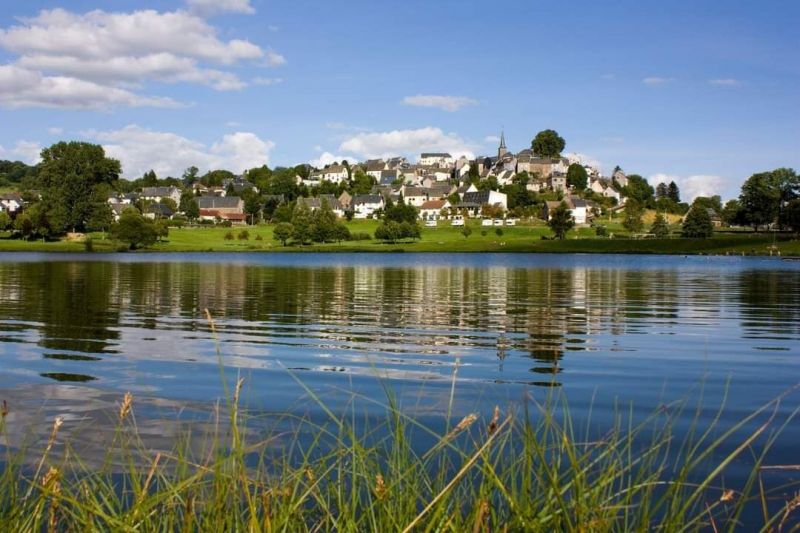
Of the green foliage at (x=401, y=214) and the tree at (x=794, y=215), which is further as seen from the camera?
the green foliage at (x=401, y=214)

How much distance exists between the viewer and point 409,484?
16.7 ft

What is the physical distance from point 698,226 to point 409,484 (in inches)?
6471

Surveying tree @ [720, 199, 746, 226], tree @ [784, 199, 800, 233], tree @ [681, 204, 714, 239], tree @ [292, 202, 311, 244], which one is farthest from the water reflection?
tree @ [720, 199, 746, 226]

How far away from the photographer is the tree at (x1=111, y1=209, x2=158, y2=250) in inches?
4995

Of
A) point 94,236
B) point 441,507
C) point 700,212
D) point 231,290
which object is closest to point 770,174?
point 700,212

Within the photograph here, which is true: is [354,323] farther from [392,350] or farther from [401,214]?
[401,214]

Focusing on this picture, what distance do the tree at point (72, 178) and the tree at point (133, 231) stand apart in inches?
411

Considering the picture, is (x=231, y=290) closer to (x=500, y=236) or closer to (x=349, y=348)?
(x=349, y=348)

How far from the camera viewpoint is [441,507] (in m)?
4.36

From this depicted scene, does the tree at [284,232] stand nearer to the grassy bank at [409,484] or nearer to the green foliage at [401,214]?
the green foliage at [401,214]

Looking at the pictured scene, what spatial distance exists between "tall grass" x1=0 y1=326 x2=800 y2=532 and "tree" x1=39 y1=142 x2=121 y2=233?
13349 cm

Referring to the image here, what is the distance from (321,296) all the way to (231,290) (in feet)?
20.9

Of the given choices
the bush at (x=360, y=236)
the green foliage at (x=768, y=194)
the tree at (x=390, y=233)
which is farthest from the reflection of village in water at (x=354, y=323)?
the green foliage at (x=768, y=194)

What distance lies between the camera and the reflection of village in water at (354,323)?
17.0 metres
